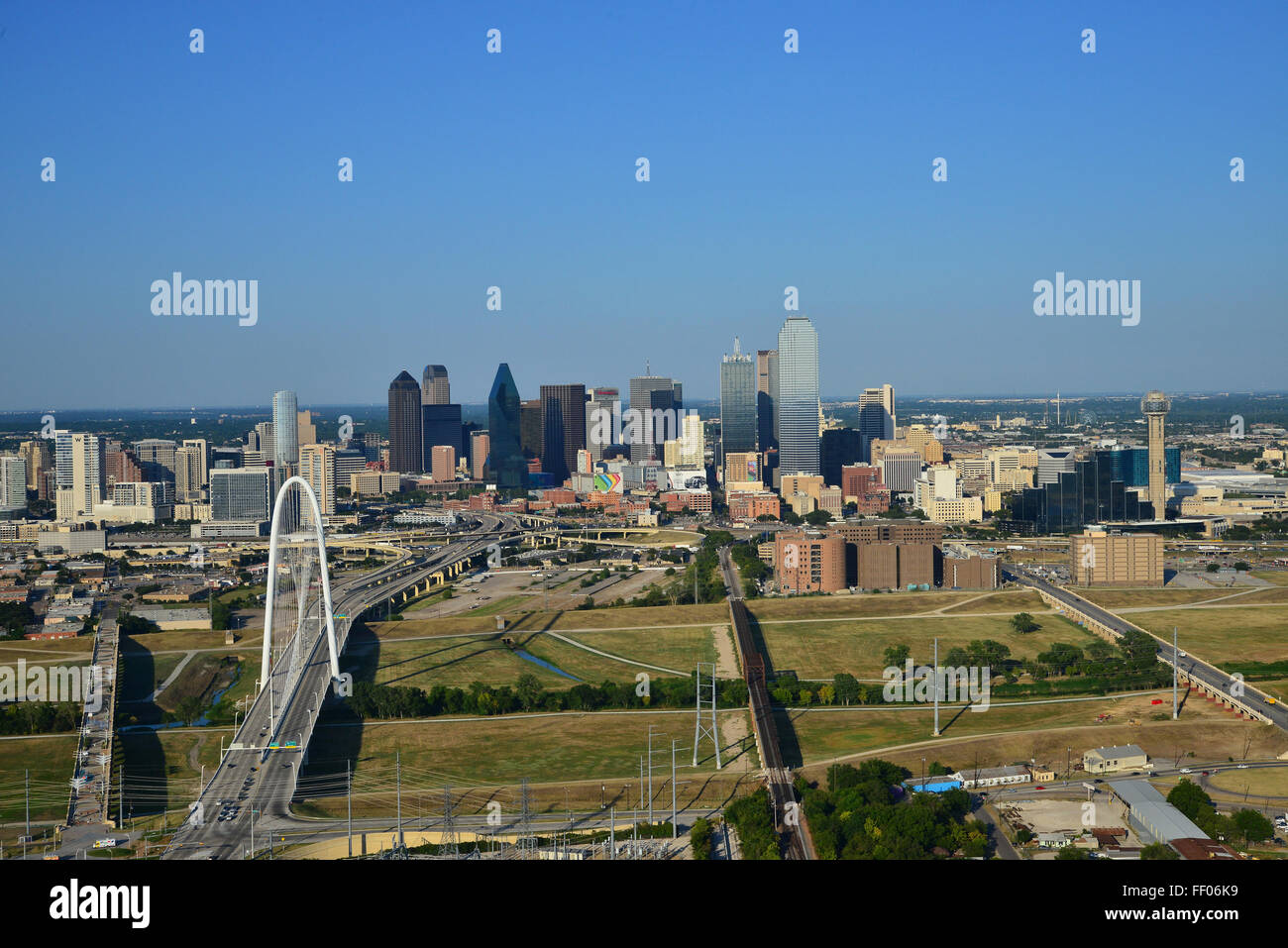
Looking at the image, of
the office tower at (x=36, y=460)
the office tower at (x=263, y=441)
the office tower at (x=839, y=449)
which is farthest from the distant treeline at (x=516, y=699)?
the office tower at (x=839, y=449)

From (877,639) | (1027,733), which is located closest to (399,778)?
Result: (1027,733)

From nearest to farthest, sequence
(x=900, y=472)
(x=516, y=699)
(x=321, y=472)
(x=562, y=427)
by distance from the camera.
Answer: (x=516, y=699), (x=321, y=472), (x=900, y=472), (x=562, y=427)

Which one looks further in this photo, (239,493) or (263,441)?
(263,441)

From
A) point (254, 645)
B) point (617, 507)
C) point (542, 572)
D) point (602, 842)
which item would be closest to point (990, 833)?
point (602, 842)

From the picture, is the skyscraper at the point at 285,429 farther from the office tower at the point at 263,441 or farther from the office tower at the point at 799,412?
the office tower at the point at 799,412

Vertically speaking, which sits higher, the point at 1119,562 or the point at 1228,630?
the point at 1119,562

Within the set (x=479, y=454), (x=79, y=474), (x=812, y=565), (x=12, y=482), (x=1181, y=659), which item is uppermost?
→ (x=479, y=454)

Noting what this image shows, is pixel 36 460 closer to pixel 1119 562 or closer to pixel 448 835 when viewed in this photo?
pixel 1119 562
